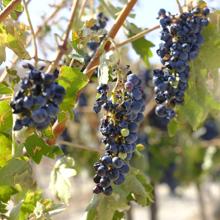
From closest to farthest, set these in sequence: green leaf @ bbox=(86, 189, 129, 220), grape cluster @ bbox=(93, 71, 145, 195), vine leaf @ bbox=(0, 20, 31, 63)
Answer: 1. grape cluster @ bbox=(93, 71, 145, 195)
2. vine leaf @ bbox=(0, 20, 31, 63)
3. green leaf @ bbox=(86, 189, 129, 220)

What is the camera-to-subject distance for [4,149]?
4.04 feet

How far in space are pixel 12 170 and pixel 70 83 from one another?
0.24 meters

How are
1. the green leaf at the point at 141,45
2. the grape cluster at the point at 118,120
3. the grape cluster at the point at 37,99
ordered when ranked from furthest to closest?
the green leaf at the point at 141,45 < the grape cluster at the point at 118,120 < the grape cluster at the point at 37,99

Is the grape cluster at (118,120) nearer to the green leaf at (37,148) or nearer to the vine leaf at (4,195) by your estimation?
the green leaf at (37,148)

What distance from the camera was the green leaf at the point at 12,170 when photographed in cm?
123

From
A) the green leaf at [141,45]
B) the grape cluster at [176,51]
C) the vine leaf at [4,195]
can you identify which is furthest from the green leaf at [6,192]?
the green leaf at [141,45]

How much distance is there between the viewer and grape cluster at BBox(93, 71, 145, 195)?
113cm

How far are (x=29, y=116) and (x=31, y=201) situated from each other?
50cm

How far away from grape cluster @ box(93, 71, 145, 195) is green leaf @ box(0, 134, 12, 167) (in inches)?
8.3

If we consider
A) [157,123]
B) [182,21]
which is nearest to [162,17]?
[182,21]

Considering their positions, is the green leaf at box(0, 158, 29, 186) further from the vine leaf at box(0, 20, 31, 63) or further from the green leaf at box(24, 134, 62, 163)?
the vine leaf at box(0, 20, 31, 63)

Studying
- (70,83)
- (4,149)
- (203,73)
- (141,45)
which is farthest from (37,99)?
(141,45)

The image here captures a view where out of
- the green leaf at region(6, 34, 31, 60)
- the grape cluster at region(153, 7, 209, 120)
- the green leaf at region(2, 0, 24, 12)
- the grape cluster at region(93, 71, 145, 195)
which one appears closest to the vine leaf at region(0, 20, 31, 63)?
the green leaf at region(6, 34, 31, 60)

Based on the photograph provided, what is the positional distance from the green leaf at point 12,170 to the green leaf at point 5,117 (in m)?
0.07
